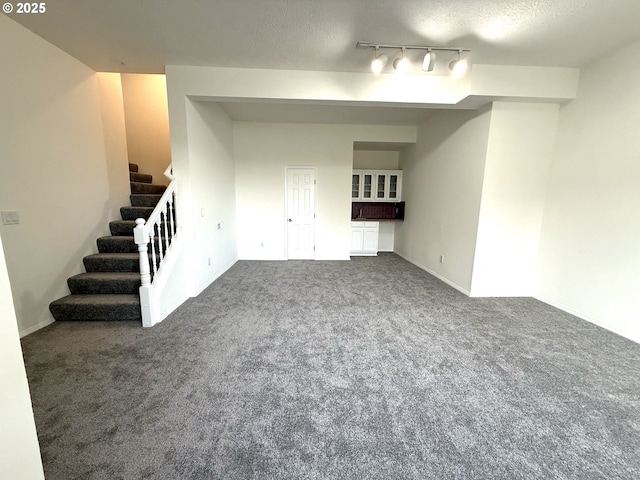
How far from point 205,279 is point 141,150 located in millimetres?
3211

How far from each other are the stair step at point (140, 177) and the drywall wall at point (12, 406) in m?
4.75

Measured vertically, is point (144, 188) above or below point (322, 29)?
below

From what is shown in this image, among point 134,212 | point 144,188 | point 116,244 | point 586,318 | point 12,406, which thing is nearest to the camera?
point 12,406

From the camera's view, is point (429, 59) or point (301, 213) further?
point (301, 213)

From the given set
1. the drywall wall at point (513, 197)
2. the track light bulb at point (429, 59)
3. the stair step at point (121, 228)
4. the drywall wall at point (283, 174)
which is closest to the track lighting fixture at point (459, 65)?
the track light bulb at point (429, 59)

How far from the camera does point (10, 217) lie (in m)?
2.44

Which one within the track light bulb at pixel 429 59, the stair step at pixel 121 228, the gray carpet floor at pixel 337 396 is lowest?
the gray carpet floor at pixel 337 396

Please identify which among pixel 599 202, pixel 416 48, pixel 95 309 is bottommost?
pixel 95 309

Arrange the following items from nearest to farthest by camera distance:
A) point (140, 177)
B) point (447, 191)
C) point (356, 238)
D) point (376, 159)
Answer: point (447, 191) < point (140, 177) < point (356, 238) < point (376, 159)

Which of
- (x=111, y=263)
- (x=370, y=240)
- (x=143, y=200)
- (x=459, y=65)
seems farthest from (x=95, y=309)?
(x=370, y=240)

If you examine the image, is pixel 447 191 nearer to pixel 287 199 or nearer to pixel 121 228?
pixel 287 199

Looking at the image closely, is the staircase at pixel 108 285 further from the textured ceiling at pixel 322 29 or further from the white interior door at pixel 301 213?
the white interior door at pixel 301 213

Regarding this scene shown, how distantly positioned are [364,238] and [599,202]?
396cm

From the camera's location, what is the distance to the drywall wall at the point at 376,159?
21.2 ft
